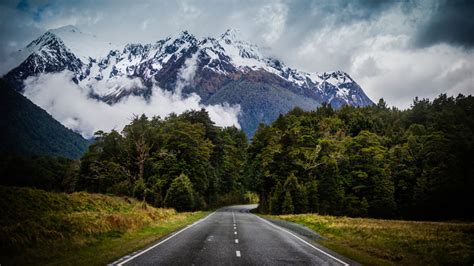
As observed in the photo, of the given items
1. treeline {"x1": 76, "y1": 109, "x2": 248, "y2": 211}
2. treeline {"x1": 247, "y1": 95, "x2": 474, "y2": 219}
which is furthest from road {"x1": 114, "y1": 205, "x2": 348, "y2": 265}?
treeline {"x1": 247, "y1": 95, "x2": 474, "y2": 219}

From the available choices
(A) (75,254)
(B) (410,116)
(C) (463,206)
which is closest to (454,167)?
(C) (463,206)

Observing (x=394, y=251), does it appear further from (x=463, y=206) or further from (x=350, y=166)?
(x=350, y=166)

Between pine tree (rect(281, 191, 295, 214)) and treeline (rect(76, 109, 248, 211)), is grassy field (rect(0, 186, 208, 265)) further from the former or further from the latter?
pine tree (rect(281, 191, 295, 214))

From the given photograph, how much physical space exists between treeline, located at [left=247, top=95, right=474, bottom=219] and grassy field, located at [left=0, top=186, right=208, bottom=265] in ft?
134

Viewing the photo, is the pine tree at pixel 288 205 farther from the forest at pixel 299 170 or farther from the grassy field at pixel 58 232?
the grassy field at pixel 58 232

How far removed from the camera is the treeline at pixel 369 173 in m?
63.1

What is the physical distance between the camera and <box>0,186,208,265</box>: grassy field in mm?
13938

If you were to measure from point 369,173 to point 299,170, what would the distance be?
1580 centimetres

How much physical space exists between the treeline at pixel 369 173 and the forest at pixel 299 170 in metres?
0.18

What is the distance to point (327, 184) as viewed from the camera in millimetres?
69438

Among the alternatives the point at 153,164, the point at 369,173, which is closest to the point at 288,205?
the point at 153,164

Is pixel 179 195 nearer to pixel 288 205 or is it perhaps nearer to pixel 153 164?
pixel 153 164

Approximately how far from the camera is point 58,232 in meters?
17.3

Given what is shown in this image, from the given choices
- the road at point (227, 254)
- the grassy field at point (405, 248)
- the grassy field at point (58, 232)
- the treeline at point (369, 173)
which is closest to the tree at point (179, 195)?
the treeline at point (369, 173)
